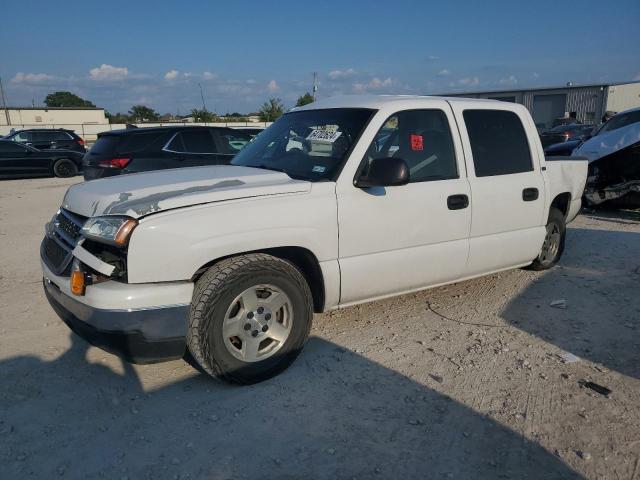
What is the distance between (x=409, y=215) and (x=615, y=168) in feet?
23.4

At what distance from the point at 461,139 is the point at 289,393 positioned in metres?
2.46

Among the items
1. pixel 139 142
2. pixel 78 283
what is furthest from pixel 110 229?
pixel 139 142

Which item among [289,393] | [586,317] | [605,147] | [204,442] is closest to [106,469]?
[204,442]

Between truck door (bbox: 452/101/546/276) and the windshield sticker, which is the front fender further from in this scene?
truck door (bbox: 452/101/546/276)

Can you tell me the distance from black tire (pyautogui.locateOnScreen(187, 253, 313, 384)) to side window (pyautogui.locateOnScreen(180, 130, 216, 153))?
244 inches

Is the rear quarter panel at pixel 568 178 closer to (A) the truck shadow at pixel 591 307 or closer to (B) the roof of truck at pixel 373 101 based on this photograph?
(A) the truck shadow at pixel 591 307

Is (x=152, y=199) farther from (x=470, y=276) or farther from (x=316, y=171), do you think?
(x=470, y=276)

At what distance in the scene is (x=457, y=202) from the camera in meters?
3.99

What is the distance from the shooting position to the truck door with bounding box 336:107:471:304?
11.5 feet

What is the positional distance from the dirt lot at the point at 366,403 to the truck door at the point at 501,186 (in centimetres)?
56

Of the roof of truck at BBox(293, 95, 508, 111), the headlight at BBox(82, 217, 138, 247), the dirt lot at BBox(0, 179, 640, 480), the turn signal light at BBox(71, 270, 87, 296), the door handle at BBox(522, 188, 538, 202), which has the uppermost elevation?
the roof of truck at BBox(293, 95, 508, 111)

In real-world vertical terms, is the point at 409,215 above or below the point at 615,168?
above

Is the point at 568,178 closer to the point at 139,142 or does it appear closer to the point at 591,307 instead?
the point at 591,307

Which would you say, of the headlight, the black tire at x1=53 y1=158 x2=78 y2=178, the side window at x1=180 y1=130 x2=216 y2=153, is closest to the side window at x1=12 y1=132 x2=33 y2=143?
the black tire at x1=53 y1=158 x2=78 y2=178
